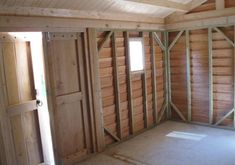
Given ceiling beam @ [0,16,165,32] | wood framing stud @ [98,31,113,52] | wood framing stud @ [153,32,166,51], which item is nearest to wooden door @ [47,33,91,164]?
ceiling beam @ [0,16,165,32]

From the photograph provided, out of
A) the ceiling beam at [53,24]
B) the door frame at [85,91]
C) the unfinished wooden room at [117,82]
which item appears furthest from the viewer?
the door frame at [85,91]

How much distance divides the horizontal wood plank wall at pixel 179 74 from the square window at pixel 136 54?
977 mm

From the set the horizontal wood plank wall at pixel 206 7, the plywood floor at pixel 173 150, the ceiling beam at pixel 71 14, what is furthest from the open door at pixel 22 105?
the horizontal wood plank wall at pixel 206 7

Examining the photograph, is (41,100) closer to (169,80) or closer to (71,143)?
(71,143)

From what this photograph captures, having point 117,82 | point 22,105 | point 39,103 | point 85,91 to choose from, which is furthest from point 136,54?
point 22,105

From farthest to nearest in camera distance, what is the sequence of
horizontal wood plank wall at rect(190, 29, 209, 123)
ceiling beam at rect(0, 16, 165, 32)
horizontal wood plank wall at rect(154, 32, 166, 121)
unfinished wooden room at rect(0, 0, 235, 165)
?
horizontal wood plank wall at rect(154, 32, 166, 121) < horizontal wood plank wall at rect(190, 29, 209, 123) < unfinished wooden room at rect(0, 0, 235, 165) < ceiling beam at rect(0, 16, 165, 32)

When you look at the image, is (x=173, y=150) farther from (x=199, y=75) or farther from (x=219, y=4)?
(x=219, y=4)

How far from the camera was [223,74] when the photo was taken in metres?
5.12

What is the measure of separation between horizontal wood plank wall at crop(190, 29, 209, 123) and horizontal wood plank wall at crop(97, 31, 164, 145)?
0.78m

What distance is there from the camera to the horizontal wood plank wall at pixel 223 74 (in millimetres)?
5000

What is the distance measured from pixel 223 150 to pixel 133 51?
254 centimetres

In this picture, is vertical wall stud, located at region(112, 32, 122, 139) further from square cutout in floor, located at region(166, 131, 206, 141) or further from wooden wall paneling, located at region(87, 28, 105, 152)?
square cutout in floor, located at region(166, 131, 206, 141)

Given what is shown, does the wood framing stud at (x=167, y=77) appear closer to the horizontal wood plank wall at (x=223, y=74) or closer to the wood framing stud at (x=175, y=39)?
the wood framing stud at (x=175, y=39)

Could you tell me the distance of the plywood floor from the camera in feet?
12.6
